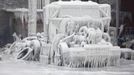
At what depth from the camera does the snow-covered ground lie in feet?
55.0

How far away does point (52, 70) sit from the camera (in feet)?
58.2

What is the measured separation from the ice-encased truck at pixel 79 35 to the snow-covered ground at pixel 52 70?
608 mm

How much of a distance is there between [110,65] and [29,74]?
183 inches

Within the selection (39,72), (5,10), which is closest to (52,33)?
(39,72)

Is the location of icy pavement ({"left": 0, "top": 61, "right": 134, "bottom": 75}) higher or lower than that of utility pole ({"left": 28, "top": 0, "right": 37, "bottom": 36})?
lower

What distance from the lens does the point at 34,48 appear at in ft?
71.9

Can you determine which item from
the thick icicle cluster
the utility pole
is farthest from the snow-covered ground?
the utility pole

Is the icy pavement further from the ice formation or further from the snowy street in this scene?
the ice formation

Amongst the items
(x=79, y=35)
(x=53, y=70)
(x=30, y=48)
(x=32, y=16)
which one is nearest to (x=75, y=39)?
(x=79, y=35)

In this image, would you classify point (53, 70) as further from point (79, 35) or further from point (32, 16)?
point (32, 16)

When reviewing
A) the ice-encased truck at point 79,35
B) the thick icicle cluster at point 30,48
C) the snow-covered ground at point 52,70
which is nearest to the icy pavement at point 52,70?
the snow-covered ground at point 52,70

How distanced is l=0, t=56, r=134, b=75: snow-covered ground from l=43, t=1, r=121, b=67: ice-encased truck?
0.61 metres

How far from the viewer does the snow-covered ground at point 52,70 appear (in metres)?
16.8

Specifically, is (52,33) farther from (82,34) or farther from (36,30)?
(36,30)
